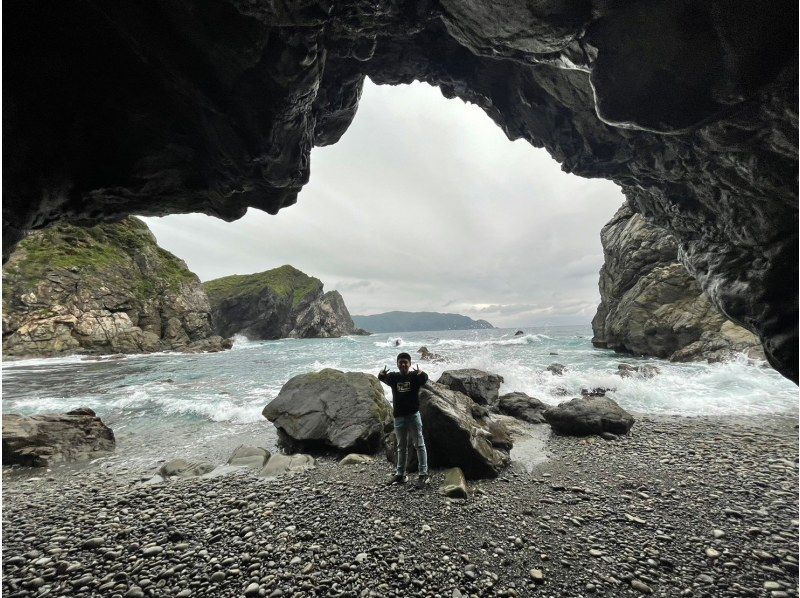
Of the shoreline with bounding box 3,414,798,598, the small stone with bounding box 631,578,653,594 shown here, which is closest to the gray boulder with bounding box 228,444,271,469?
the shoreline with bounding box 3,414,798,598

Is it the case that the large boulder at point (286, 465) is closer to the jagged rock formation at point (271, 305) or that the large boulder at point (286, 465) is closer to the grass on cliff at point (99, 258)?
the grass on cliff at point (99, 258)

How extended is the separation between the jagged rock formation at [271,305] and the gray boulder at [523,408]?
3772 inches

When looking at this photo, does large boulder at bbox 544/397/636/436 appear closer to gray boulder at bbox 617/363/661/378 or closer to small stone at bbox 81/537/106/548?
gray boulder at bbox 617/363/661/378

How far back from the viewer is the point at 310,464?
30.5ft

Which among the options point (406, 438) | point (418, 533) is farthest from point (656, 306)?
point (418, 533)

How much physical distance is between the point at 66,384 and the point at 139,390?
694cm

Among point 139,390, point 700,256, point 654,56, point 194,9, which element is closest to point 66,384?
point 139,390

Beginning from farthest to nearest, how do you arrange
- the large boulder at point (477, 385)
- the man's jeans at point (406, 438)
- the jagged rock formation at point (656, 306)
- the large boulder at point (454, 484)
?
the jagged rock formation at point (656, 306), the large boulder at point (477, 385), the man's jeans at point (406, 438), the large boulder at point (454, 484)

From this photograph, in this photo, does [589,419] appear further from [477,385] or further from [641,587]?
[641,587]

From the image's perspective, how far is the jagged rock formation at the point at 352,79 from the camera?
5664 mm

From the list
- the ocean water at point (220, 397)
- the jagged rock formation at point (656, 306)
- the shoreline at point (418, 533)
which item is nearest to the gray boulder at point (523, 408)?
the ocean water at point (220, 397)

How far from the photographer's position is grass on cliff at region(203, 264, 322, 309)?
319 ft

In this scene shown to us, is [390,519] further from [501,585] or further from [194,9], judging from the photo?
[194,9]

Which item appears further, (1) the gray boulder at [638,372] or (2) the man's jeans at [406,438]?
(1) the gray boulder at [638,372]
